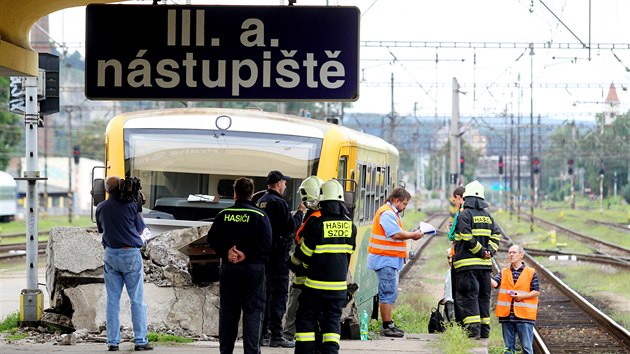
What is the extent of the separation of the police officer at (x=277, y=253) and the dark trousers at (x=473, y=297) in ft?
7.42

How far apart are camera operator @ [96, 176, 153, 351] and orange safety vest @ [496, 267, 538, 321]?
3569 mm

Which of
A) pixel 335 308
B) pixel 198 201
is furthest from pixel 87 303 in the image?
pixel 335 308

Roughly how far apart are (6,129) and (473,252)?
198ft

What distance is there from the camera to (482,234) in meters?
13.6

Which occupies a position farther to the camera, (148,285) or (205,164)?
(205,164)

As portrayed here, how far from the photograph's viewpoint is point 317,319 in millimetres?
10531

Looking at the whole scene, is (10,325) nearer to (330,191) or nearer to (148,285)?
(148,285)

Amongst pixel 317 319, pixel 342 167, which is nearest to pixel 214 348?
pixel 317 319

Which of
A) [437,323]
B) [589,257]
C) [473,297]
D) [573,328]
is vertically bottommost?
[589,257]

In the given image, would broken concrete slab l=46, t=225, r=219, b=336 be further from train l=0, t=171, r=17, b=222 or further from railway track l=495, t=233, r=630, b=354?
train l=0, t=171, r=17, b=222

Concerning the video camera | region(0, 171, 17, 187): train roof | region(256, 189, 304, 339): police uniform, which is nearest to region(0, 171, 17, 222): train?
region(0, 171, 17, 187): train roof

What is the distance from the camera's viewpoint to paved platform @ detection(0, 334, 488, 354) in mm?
11969

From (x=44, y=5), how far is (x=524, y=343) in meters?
5.80

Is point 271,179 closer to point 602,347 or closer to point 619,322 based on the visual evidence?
point 602,347
